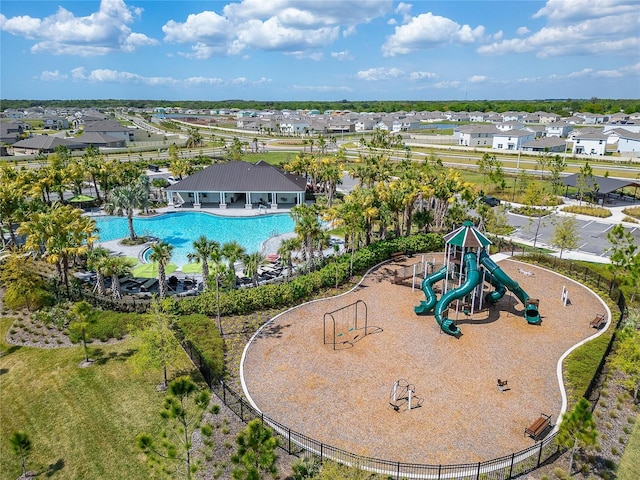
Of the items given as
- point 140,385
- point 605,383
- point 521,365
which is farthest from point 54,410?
point 605,383

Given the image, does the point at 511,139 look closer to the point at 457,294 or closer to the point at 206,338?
the point at 457,294

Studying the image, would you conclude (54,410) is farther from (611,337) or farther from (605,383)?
(611,337)

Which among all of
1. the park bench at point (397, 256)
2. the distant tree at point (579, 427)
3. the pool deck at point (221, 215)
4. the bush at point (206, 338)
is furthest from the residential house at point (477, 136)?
the distant tree at point (579, 427)

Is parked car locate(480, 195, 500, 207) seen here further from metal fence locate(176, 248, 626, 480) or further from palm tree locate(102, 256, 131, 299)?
palm tree locate(102, 256, 131, 299)

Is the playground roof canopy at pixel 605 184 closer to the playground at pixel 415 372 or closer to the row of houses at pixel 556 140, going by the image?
the row of houses at pixel 556 140

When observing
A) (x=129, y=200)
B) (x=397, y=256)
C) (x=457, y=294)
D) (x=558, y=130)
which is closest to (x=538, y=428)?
(x=457, y=294)

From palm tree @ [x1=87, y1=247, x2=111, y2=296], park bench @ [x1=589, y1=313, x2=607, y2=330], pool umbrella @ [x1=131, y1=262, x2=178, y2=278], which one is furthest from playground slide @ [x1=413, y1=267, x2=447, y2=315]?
palm tree @ [x1=87, y1=247, x2=111, y2=296]

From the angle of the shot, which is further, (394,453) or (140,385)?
(140,385)
